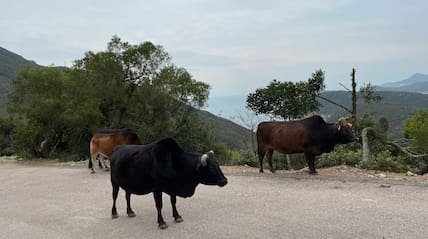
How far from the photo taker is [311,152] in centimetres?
1151

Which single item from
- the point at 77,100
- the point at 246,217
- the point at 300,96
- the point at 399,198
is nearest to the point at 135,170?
the point at 246,217

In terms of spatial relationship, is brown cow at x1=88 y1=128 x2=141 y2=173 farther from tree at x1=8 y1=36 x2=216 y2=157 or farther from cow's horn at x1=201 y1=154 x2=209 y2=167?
cow's horn at x1=201 y1=154 x2=209 y2=167

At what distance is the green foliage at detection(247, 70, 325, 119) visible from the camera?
77.5 feet

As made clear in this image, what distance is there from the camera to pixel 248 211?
8.03m

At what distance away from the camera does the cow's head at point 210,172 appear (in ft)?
22.6

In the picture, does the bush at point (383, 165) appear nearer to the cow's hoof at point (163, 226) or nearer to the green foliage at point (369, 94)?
the cow's hoof at point (163, 226)

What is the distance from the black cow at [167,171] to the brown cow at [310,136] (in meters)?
4.94

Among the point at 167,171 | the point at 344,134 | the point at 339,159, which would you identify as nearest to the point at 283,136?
the point at 344,134

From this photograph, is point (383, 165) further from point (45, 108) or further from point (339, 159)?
point (45, 108)

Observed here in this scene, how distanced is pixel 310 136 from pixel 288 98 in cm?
1316

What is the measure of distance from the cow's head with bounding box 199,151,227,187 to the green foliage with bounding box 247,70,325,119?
56.1 feet

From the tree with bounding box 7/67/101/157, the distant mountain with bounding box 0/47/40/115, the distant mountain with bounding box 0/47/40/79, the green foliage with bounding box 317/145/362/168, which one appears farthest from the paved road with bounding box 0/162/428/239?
the distant mountain with bounding box 0/47/40/79

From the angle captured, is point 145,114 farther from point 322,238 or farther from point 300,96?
point 322,238

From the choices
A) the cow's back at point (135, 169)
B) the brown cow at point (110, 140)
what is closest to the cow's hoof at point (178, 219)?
the cow's back at point (135, 169)
